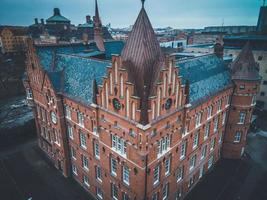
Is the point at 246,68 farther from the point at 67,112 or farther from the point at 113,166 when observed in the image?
the point at 67,112

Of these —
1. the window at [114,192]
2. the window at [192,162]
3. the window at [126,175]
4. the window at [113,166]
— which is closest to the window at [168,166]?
the window at [126,175]

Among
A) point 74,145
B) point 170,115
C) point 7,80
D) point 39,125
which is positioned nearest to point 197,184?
point 170,115

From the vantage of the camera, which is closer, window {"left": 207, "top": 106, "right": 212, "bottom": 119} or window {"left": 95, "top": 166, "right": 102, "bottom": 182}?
window {"left": 95, "top": 166, "right": 102, "bottom": 182}

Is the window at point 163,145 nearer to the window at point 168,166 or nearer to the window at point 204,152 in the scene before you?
the window at point 168,166

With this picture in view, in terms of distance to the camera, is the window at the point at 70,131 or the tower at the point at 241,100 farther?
the tower at the point at 241,100

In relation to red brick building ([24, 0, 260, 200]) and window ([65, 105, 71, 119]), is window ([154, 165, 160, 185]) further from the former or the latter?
window ([65, 105, 71, 119])

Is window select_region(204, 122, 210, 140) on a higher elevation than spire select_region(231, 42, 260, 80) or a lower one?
lower

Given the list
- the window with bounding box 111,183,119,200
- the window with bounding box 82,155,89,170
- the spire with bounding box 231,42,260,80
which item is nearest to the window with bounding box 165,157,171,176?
the window with bounding box 111,183,119,200
